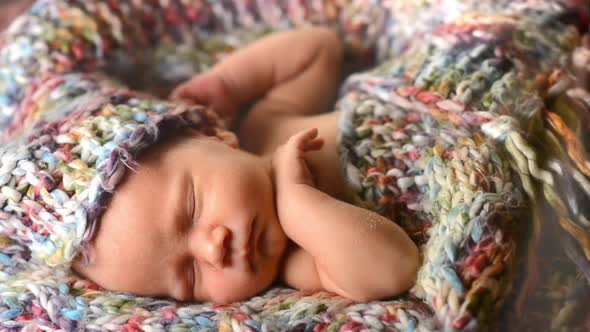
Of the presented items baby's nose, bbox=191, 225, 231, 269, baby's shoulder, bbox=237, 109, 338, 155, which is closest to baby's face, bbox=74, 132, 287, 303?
baby's nose, bbox=191, 225, 231, 269

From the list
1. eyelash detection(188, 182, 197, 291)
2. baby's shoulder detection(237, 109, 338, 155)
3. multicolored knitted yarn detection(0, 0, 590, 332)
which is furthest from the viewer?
baby's shoulder detection(237, 109, 338, 155)

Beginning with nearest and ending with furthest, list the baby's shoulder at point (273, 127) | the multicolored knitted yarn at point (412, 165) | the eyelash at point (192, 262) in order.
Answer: the multicolored knitted yarn at point (412, 165) < the eyelash at point (192, 262) < the baby's shoulder at point (273, 127)

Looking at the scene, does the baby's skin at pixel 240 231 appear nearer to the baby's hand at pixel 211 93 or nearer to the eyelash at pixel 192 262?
the eyelash at pixel 192 262

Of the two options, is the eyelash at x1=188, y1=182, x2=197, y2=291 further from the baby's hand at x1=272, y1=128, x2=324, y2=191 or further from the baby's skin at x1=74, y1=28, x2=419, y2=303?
the baby's hand at x1=272, y1=128, x2=324, y2=191

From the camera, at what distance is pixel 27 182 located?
82 cm

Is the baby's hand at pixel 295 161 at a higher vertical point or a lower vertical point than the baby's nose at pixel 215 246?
higher

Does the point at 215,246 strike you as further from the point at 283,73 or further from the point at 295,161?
the point at 283,73

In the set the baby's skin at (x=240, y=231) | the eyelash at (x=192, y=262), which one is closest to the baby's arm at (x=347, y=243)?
the baby's skin at (x=240, y=231)

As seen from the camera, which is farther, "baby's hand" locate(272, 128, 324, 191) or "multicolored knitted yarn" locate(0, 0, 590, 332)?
"baby's hand" locate(272, 128, 324, 191)

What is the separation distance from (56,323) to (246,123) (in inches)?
19.7

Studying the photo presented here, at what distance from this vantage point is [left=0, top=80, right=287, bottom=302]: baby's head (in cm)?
81

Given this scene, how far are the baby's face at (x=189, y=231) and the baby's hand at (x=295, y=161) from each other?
0.03m

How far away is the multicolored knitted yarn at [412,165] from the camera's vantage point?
73cm

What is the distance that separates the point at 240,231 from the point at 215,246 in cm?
4
